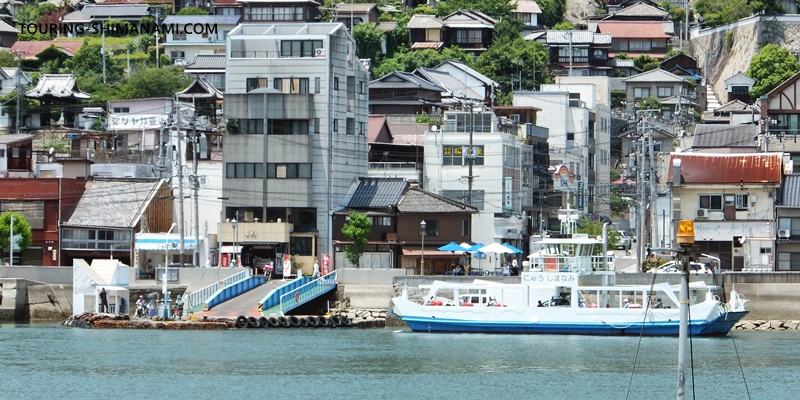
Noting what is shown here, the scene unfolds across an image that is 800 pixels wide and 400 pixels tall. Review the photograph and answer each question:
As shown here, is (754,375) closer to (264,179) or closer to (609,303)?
(609,303)

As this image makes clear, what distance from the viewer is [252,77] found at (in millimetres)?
78750

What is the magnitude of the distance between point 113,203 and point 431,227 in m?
16.0

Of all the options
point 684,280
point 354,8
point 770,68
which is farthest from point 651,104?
point 684,280

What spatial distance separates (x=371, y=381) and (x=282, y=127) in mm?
30656

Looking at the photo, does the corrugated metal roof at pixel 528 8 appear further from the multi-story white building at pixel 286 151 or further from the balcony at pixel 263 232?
the balcony at pixel 263 232

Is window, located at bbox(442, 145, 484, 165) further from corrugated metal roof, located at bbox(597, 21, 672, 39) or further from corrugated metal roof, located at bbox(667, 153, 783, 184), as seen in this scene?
corrugated metal roof, located at bbox(597, 21, 672, 39)

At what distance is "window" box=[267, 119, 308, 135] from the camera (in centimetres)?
7762

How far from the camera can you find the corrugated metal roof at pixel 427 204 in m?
75.8

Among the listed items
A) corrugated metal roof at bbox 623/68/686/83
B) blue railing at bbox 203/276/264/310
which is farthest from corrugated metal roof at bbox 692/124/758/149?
blue railing at bbox 203/276/264/310

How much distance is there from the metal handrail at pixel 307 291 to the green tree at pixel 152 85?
45.9 metres

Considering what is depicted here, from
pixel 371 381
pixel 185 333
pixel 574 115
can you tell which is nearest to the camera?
pixel 371 381

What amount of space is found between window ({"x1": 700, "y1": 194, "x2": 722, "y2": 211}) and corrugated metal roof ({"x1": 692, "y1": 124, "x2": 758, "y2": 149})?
13829mm

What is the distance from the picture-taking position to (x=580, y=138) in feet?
332

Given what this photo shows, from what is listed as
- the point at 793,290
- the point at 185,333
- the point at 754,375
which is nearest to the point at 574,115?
the point at 793,290
